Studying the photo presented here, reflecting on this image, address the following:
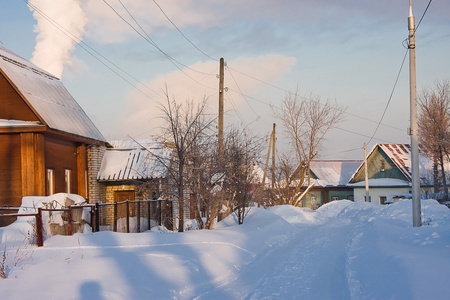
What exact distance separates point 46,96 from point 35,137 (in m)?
3.56

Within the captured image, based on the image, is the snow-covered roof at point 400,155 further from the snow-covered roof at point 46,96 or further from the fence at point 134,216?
the snow-covered roof at point 46,96

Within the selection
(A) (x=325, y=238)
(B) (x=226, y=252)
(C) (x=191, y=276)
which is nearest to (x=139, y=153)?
(A) (x=325, y=238)

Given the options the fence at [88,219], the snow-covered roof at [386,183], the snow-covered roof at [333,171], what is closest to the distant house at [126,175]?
the fence at [88,219]

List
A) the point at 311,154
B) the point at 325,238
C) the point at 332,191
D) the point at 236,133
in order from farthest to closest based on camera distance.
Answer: the point at 332,191, the point at 311,154, the point at 236,133, the point at 325,238

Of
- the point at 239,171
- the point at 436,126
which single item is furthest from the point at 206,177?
the point at 436,126

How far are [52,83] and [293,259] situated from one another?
16703mm

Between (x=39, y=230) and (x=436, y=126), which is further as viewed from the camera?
(x=436, y=126)

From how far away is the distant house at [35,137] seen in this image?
18594 millimetres

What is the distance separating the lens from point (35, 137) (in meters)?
18.7

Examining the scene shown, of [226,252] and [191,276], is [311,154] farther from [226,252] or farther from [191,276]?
[191,276]

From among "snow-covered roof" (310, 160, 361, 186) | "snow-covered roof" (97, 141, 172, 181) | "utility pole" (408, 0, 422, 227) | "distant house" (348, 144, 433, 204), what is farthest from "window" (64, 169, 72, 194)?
"snow-covered roof" (310, 160, 361, 186)

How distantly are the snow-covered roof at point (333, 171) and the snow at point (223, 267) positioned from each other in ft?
145

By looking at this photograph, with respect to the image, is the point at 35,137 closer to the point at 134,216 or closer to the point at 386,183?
the point at 134,216

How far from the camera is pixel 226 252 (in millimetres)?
12695
